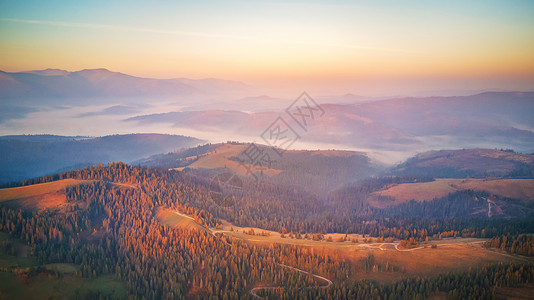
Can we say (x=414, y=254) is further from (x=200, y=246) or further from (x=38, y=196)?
(x=38, y=196)

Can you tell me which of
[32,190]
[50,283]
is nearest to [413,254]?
[50,283]

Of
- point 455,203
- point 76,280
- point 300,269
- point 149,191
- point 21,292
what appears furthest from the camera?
point 455,203

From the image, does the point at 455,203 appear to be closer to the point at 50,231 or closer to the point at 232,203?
the point at 232,203

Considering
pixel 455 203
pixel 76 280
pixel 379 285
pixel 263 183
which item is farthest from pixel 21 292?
pixel 455 203

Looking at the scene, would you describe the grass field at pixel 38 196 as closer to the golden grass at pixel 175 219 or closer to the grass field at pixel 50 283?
the grass field at pixel 50 283

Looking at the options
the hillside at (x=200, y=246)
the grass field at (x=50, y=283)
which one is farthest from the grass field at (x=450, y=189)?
the grass field at (x=50, y=283)
